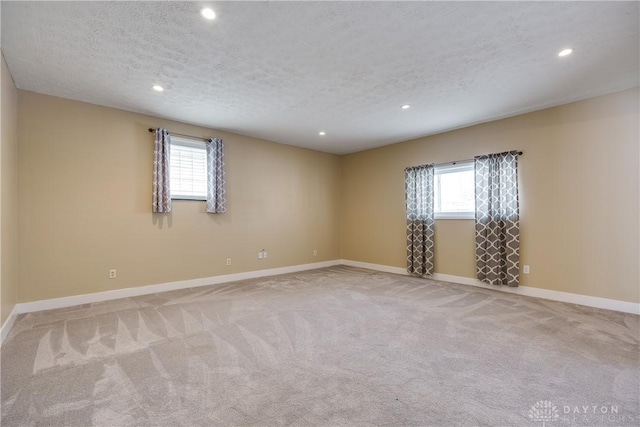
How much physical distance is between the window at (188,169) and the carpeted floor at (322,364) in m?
1.75

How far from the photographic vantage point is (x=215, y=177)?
4785mm

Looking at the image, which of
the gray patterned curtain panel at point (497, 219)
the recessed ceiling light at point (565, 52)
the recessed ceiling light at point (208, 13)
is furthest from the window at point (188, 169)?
the recessed ceiling light at point (565, 52)

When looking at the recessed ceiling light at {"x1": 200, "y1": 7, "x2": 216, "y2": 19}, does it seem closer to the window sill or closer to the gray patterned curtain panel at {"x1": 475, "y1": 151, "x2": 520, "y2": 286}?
the gray patterned curtain panel at {"x1": 475, "y1": 151, "x2": 520, "y2": 286}

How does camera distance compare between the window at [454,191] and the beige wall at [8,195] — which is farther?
the window at [454,191]

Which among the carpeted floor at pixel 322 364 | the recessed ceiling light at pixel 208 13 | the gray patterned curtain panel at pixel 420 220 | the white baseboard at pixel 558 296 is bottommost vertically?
the carpeted floor at pixel 322 364

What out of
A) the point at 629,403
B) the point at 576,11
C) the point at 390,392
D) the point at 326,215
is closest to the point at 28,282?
the point at 390,392

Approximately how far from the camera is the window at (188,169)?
449 cm

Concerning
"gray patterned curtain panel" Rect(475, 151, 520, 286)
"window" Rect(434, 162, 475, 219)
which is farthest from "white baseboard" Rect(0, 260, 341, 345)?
"gray patterned curtain panel" Rect(475, 151, 520, 286)

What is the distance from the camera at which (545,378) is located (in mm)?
2006

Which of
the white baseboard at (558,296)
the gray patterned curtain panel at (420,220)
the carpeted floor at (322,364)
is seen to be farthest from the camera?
the gray patterned curtain panel at (420,220)

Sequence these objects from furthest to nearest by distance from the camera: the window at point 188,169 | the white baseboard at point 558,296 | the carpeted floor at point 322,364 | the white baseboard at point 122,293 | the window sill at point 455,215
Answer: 1. the window sill at point 455,215
2. the window at point 188,169
3. the white baseboard at point 558,296
4. the white baseboard at point 122,293
5. the carpeted floor at point 322,364

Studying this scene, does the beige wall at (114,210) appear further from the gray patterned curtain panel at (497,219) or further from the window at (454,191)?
the gray patterned curtain panel at (497,219)

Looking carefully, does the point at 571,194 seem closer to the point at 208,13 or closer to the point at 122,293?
the point at 208,13

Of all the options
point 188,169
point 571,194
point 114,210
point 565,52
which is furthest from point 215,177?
point 571,194
